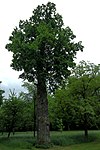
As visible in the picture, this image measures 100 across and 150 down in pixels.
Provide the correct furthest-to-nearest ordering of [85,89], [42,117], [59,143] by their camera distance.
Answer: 1. [85,89]
2. [59,143]
3. [42,117]

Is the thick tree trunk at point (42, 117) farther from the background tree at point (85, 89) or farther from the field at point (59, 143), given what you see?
the background tree at point (85, 89)

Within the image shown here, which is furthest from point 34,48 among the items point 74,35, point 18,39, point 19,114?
point 19,114

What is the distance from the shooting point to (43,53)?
4419 centimetres

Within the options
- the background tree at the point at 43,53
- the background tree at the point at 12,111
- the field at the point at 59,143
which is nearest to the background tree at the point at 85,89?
the field at the point at 59,143

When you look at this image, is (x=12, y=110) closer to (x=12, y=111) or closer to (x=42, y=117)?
(x=12, y=111)

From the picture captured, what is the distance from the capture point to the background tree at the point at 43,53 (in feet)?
141

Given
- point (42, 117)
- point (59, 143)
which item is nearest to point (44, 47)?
point (42, 117)

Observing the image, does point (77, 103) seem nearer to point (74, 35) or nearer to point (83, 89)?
point (83, 89)

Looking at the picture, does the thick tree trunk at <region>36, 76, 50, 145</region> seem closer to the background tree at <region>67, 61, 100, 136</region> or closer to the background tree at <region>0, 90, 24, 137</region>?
the background tree at <region>0, 90, 24, 137</region>

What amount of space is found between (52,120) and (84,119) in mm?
7887

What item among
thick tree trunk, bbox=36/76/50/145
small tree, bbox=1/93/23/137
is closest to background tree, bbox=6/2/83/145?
thick tree trunk, bbox=36/76/50/145

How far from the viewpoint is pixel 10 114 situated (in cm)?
4588

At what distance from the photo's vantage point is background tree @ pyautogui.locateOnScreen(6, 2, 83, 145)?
4309 cm

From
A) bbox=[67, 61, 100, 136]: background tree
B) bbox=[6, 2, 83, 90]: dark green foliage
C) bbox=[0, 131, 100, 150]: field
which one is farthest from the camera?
bbox=[67, 61, 100, 136]: background tree
